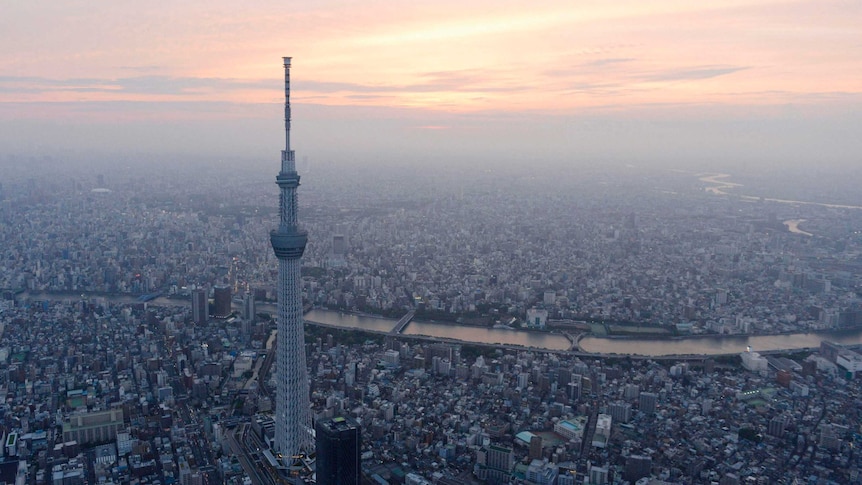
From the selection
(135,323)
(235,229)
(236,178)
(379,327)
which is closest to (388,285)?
(379,327)

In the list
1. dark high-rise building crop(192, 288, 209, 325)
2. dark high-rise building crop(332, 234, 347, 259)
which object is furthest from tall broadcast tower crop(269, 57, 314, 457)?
dark high-rise building crop(332, 234, 347, 259)

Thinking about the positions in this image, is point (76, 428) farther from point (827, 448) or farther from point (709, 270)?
point (709, 270)

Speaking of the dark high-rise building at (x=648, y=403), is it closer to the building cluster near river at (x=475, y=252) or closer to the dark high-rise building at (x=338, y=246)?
the building cluster near river at (x=475, y=252)

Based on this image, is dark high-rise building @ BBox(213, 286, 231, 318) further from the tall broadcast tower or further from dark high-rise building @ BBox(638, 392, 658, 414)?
dark high-rise building @ BBox(638, 392, 658, 414)

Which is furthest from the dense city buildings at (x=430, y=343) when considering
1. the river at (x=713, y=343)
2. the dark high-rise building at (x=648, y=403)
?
the river at (x=713, y=343)

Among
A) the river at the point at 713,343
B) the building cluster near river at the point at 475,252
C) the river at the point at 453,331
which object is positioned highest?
the building cluster near river at the point at 475,252
